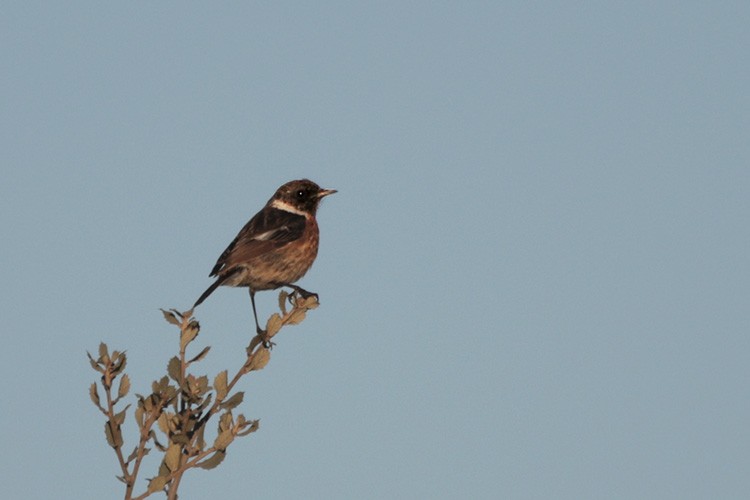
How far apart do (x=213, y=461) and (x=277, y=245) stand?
6.38 meters

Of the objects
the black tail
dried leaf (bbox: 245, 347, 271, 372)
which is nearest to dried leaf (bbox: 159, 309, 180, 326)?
dried leaf (bbox: 245, 347, 271, 372)

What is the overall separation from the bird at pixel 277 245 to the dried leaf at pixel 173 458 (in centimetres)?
555

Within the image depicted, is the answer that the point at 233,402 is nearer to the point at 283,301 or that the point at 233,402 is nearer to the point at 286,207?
the point at 283,301

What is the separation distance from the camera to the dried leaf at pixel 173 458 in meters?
4.54

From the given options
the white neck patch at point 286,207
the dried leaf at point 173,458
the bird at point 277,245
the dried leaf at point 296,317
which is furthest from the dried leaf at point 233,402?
the white neck patch at point 286,207

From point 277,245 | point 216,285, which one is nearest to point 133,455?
point 216,285

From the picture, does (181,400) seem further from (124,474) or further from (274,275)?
(274,275)

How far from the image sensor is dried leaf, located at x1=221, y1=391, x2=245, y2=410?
4968 mm

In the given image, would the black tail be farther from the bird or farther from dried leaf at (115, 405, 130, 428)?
dried leaf at (115, 405, 130, 428)

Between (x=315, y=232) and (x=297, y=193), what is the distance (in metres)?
0.57

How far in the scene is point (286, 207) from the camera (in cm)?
1197

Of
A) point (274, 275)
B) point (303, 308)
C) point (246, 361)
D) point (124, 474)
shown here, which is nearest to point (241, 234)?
point (274, 275)

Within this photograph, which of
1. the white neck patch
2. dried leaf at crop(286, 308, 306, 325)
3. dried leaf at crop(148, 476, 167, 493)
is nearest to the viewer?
dried leaf at crop(148, 476, 167, 493)

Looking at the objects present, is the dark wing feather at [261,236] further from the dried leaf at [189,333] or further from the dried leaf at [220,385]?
the dried leaf at [220,385]
